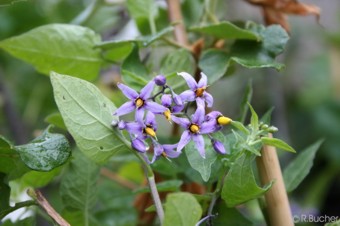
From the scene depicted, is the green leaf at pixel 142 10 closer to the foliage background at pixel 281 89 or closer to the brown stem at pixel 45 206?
the foliage background at pixel 281 89

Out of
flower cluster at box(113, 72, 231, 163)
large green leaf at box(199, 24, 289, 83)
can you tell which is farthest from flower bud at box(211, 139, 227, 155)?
large green leaf at box(199, 24, 289, 83)

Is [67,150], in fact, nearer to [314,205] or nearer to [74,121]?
[74,121]

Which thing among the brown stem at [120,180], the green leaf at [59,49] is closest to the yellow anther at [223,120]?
the green leaf at [59,49]

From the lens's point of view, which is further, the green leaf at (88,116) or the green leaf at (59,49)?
the green leaf at (59,49)

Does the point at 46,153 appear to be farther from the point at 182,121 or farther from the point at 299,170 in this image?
the point at 299,170

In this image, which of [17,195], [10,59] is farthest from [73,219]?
[10,59]

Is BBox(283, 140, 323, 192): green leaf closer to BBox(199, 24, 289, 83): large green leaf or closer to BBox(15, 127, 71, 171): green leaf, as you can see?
BBox(199, 24, 289, 83): large green leaf

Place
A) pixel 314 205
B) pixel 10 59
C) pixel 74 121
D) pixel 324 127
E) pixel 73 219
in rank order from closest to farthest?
pixel 74 121 < pixel 73 219 < pixel 10 59 < pixel 314 205 < pixel 324 127
